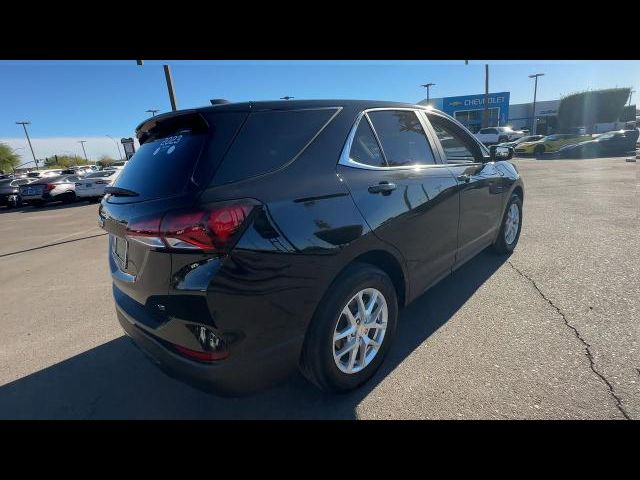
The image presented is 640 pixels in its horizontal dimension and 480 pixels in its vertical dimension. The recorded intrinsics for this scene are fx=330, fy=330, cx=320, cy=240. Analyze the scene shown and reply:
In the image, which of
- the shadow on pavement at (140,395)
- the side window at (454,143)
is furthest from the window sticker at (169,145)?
the side window at (454,143)

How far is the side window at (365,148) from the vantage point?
7.24 feet

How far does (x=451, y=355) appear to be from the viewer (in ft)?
8.28

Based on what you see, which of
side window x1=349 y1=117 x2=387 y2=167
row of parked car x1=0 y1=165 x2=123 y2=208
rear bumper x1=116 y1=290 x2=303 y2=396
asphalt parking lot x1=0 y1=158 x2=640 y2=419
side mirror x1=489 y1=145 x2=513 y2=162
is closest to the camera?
rear bumper x1=116 y1=290 x2=303 y2=396

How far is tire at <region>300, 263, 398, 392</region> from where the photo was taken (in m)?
1.94

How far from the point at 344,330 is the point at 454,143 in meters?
2.47

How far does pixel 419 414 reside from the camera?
2.03 m

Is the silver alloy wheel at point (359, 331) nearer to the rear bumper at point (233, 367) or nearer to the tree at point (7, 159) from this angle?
the rear bumper at point (233, 367)

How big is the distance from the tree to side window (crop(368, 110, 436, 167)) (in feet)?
258

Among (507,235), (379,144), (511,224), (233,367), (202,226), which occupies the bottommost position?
(507,235)

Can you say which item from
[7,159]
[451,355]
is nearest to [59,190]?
[451,355]

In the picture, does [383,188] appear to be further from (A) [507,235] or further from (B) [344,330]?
(A) [507,235]

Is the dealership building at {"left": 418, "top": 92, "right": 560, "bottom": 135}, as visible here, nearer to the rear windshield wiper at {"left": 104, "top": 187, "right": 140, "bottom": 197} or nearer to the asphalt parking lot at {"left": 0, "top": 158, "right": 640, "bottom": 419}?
the asphalt parking lot at {"left": 0, "top": 158, "right": 640, "bottom": 419}

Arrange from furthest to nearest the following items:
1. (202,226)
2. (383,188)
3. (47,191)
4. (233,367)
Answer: (47,191)
(383,188)
(233,367)
(202,226)

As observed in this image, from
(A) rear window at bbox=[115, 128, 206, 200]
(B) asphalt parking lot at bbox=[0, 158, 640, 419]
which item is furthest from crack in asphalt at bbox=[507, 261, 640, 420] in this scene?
(A) rear window at bbox=[115, 128, 206, 200]
